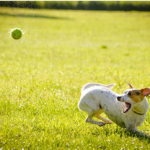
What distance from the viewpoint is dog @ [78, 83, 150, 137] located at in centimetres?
394

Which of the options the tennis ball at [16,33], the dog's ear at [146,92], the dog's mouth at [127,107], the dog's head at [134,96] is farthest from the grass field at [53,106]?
the dog's ear at [146,92]

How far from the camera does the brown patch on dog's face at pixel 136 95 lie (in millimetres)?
3924

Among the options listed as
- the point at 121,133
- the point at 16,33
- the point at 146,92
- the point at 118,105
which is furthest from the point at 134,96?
the point at 16,33

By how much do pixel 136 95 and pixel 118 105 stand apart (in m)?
0.42

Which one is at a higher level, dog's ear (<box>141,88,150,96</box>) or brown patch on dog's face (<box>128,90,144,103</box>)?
dog's ear (<box>141,88,150,96</box>)

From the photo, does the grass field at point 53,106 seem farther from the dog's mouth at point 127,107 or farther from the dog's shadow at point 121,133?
the dog's mouth at point 127,107

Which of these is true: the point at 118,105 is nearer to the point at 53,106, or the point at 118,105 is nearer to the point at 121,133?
the point at 121,133

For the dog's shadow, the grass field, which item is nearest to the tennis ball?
the grass field

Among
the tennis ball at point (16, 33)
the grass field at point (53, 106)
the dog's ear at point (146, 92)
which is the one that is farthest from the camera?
the tennis ball at point (16, 33)

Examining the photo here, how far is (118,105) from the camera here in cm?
427

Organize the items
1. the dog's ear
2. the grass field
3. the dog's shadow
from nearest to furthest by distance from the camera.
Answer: the grass field → the dog's ear → the dog's shadow

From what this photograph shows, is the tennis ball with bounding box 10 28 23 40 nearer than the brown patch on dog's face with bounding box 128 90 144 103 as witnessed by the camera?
No

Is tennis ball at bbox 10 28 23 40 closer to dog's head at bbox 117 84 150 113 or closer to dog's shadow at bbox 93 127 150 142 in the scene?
dog's shadow at bbox 93 127 150 142

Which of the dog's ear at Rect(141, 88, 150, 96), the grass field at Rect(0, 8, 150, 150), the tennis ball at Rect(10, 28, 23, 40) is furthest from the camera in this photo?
the tennis ball at Rect(10, 28, 23, 40)
